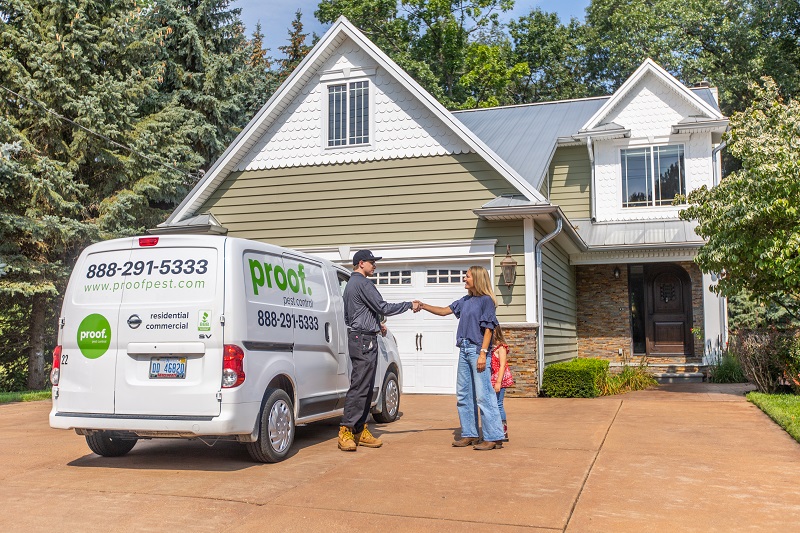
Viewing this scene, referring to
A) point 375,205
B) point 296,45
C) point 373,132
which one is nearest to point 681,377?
point 375,205

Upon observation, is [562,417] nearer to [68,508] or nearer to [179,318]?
[179,318]

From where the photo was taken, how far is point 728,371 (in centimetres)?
1672

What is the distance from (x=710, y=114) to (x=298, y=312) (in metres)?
14.2

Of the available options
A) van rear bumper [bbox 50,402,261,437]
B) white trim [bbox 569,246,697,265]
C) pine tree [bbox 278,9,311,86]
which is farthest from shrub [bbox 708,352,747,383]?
pine tree [bbox 278,9,311,86]

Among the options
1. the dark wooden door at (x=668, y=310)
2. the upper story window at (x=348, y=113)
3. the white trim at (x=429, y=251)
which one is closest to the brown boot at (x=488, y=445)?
the white trim at (x=429, y=251)

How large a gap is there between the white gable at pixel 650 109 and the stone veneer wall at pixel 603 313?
136 inches

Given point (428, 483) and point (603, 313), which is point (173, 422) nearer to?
point (428, 483)

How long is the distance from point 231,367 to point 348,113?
9103mm

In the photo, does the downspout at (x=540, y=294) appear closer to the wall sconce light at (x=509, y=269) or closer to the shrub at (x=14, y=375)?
the wall sconce light at (x=509, y=269)

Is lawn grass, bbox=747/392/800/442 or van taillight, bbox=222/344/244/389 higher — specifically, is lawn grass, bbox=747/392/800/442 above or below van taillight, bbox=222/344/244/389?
below

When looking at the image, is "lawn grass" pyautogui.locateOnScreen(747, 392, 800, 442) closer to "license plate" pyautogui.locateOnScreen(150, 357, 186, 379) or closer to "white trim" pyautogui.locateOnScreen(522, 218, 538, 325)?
"white trim" pyautogui.locateOnScreen(522, 218, 538, 325)

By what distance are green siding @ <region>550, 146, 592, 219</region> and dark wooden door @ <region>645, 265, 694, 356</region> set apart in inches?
92.0

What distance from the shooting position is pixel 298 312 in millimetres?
7602

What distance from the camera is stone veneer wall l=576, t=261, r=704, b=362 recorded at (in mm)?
18828
